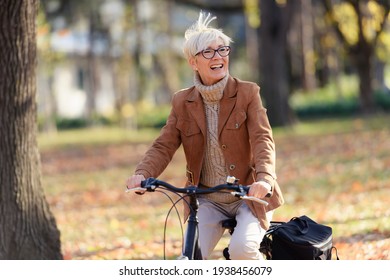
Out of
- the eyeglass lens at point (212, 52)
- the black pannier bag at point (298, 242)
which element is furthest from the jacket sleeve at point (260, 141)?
the black pannier bag at point (298, 242)

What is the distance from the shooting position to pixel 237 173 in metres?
5.53

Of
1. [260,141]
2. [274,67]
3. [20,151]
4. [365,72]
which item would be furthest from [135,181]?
[365,72]

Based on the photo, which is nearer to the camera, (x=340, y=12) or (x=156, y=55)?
(x=340, y=12)

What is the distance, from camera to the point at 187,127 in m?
5.62

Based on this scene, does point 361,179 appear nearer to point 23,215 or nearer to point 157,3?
point 23,215

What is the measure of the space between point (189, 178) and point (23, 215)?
280cm

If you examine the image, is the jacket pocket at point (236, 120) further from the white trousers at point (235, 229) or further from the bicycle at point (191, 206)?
the bicycle at point (191, 206)

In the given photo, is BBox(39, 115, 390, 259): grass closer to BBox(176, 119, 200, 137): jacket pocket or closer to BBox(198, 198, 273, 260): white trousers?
BBox(198, 198, 273, 260): white trousers

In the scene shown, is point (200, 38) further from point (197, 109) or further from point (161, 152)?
point (161, 152)

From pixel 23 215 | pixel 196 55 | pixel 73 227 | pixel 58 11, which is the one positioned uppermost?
pixel 58 11

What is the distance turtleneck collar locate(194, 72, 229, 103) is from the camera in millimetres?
5434

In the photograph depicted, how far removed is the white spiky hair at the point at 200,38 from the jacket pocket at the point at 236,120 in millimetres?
459

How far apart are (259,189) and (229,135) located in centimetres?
74
